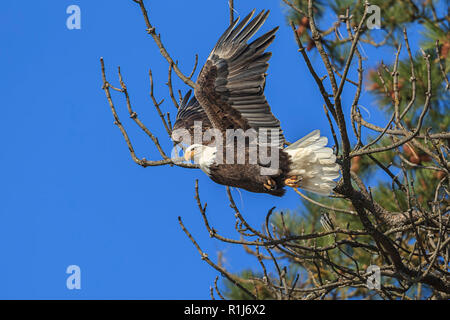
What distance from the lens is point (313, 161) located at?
4098 millimetres

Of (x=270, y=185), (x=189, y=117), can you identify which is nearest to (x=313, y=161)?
(x=270, y=185)

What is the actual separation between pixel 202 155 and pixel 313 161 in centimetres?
66

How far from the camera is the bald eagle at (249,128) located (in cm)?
405

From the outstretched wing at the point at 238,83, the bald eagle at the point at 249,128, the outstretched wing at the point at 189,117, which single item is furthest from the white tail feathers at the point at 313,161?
the outstretched wing at the point at 189,117

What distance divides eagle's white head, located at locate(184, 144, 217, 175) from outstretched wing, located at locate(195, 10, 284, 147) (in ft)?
0.54

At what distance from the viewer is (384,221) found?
164 inches

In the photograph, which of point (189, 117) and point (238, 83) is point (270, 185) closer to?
point (238, 83)

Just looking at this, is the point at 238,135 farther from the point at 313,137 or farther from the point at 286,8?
the point at 286,8

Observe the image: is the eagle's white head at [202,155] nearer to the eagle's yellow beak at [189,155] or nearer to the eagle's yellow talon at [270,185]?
the eagle's yellow beak at [189,155]

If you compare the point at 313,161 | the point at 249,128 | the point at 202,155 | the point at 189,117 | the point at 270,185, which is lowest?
the point at 270,185

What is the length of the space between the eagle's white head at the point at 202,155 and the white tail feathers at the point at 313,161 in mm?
452

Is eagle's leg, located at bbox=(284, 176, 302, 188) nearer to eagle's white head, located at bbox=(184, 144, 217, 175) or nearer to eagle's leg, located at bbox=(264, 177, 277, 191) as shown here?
eagle's leg, located at bbox=(264, 177, 277, 191)

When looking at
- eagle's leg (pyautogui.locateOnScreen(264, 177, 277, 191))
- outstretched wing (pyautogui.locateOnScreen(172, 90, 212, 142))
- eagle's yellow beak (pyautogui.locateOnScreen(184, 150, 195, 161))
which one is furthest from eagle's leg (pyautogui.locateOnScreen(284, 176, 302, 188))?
outstretched wing (pyautogui.locateOnScreen(172, 90, 212, 142))

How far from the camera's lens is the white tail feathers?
4.07 m
